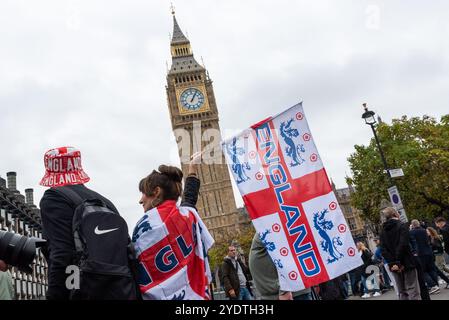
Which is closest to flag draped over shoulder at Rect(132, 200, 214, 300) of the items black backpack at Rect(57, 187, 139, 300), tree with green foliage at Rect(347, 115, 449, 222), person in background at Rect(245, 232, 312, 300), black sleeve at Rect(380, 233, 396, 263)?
black backpack at Rect(57, 187, 139, 300)

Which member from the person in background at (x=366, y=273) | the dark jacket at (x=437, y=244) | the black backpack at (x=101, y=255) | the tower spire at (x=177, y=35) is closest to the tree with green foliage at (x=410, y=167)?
the dark jacket at (x=437, y=244)

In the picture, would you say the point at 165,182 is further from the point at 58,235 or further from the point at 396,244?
the point at 396,244

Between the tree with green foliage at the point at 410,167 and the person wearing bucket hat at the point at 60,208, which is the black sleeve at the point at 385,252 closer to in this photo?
the person wearing bucket hat at the point at 60,208

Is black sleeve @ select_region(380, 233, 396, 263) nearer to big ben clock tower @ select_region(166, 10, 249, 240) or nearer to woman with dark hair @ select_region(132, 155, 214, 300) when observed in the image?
woman with dark hair @ select_region(132, 155, 214, 300)

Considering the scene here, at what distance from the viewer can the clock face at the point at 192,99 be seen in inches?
3403

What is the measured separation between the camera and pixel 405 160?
34281 mm

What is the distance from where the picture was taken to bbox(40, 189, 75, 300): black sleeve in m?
2.87

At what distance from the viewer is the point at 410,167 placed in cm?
3384

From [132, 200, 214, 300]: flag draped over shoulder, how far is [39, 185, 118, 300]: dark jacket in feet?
1.08

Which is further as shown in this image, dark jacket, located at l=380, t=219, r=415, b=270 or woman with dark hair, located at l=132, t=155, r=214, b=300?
dark jacket, located at l=380, t=219, r=415, b=270

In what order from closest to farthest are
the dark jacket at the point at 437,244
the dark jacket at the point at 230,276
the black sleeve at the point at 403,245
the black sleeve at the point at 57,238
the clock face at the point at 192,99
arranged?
the black sleeve at the point at 57,238 → the black sleeve at the point at 403,245 → the dark jacket at the point at 230,276 → the dark jacket at the point at 437,244 → the clock face at the point at 192,99

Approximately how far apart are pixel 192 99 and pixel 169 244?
3327 inches

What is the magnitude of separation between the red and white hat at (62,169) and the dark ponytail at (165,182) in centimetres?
47

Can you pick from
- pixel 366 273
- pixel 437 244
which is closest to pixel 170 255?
pixel 366 273
